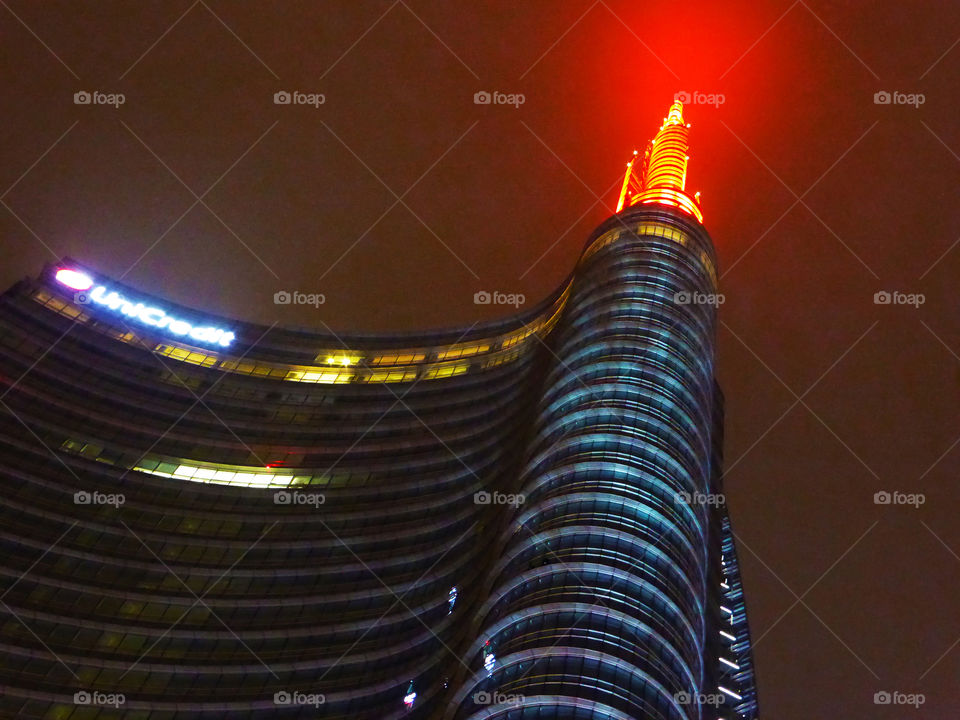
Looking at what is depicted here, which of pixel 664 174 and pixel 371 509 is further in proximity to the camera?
pixel 664 174

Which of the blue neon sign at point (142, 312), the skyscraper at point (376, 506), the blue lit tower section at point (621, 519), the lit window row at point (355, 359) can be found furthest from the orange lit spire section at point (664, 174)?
the blue neon sign at point (142, 312)

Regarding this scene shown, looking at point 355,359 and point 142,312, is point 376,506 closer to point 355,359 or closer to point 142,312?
point 355,359

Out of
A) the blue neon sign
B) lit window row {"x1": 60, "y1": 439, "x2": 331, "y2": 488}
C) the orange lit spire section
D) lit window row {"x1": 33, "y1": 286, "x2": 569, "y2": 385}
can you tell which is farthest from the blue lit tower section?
the blue neon sign

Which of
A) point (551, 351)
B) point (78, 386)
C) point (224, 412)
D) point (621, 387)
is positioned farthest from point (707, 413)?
point (78, 386)

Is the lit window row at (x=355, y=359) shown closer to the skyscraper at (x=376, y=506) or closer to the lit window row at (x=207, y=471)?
the skyscraper at (x=376, y=506)

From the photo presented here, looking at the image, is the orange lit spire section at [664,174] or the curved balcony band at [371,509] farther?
the orange lit spire section at [664,174]

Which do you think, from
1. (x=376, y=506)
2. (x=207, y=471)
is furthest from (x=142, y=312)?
(x=376, y=506)
